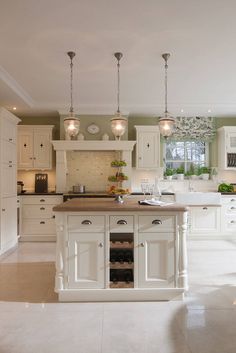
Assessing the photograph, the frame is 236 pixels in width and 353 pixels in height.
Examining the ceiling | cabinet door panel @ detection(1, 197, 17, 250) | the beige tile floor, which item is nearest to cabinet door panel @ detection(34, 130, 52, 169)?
the ceiling

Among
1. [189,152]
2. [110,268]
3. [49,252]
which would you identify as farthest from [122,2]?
[189,152]

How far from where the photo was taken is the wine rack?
3.09 metres

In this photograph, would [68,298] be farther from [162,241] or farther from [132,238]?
[162,241]

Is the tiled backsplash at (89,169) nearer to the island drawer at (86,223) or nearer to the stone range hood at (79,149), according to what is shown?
the stone range hood at (79,149)

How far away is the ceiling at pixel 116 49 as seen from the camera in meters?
2.64

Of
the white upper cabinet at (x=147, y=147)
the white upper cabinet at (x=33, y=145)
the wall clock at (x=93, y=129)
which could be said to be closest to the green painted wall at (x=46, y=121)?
the white upper cabinet at (x=33, y=145)

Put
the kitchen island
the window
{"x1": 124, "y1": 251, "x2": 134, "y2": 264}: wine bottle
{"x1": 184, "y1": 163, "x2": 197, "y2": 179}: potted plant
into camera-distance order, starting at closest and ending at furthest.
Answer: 1. the kitchen island
2. {"x1": 124, "y1": 251, "x2": 134, "y2": 264}: wine bottle
3. {"x1": 184, "y1": 163, "x2": 197, "y2": 179}: potted plant
4. the window

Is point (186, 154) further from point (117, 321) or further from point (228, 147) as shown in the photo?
point (117, 321)

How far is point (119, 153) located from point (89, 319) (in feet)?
13.4

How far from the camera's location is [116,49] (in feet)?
11.2

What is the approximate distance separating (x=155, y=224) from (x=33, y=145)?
13.5 ft

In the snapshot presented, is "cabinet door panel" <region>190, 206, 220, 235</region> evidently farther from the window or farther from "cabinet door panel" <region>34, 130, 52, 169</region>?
"cabinet door panel" <region>34, 130, 52, 169</region>

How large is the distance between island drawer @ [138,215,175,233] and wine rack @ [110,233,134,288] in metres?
0.21

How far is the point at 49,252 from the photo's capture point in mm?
5117
